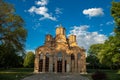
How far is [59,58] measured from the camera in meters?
50.9

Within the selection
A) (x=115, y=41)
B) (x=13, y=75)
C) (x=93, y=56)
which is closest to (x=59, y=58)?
(x=13, y=75)

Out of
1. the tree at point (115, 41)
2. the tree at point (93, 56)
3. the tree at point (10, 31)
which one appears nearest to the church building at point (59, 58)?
the tree at point (10, 31)

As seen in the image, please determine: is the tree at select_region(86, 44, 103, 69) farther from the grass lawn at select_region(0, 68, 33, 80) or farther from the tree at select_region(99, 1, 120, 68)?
the tree at select_region(99, 1, 120, 68)

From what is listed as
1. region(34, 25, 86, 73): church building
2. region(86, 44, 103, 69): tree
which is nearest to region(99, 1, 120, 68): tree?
region(34, 25, 86, 73): church building

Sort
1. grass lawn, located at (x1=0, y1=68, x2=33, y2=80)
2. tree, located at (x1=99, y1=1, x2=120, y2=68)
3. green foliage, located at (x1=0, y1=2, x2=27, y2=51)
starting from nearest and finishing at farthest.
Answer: tree, located at (x1=99, y1=1, x2=120, y2=68) < grass lawn, located at (x1=0, y1=68, x2=33, y2=80) < green foliage, located at (x1=0, y1=2, x2=27, y2=51)

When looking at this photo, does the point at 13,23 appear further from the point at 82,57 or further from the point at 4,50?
the point at 82,57

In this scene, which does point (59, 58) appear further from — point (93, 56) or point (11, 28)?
→ point (93, 56)

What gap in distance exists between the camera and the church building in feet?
165

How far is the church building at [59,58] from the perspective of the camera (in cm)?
5016

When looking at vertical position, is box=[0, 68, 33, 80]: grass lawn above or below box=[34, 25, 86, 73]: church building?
below

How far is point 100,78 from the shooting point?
22.6m

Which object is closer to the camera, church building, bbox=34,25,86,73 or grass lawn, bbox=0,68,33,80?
grass lawn, bbox=0,68,33,80

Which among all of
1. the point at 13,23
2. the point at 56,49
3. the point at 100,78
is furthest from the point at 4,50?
the point at 56,49

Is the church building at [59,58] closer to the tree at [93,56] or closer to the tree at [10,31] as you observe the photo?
the tree at [10,31]
